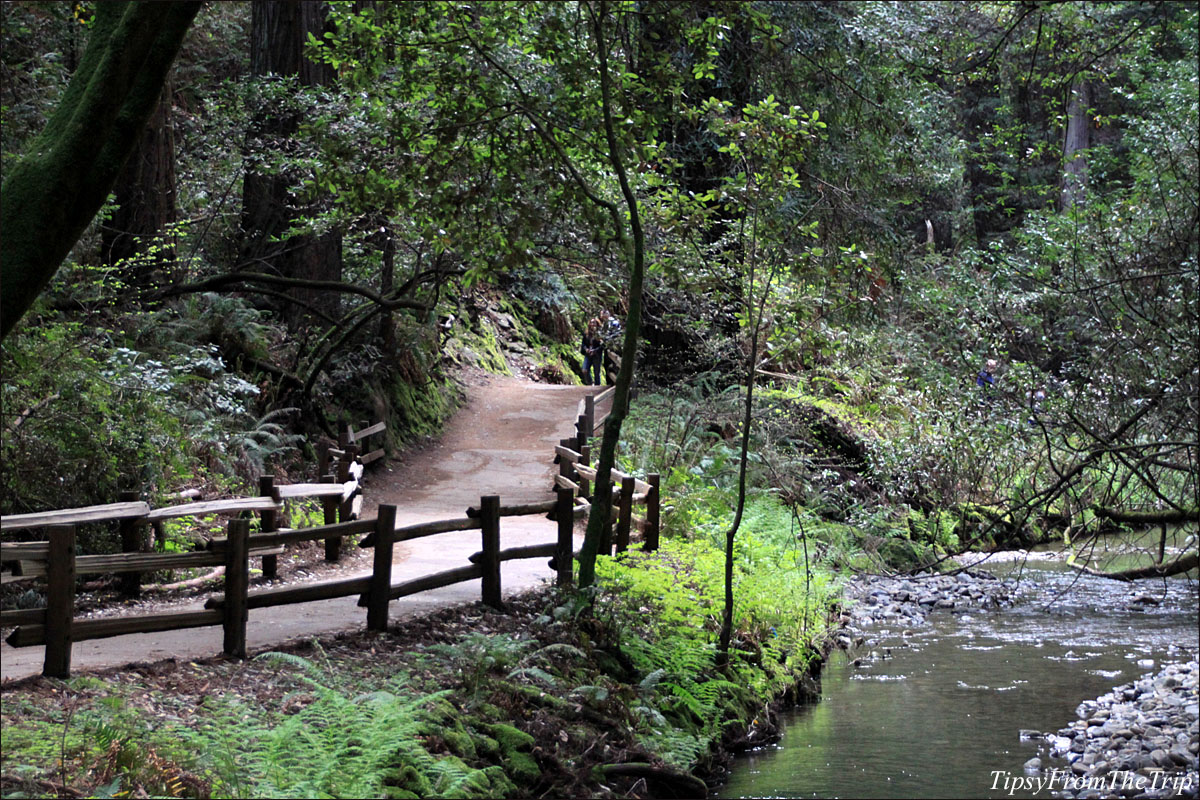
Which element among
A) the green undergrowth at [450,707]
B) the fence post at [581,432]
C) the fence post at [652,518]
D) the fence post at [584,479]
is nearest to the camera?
the green undergrowth at [450,707]

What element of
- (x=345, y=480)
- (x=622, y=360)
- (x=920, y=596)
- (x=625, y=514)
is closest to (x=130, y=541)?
(x=345, y=480)

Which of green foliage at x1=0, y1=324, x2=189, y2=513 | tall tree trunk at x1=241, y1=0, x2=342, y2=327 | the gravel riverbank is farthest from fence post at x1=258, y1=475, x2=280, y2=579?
tall tree trunk at x1=241, y1=0, x2=342, y2=327

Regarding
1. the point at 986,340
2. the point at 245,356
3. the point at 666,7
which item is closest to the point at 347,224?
the point at 245,356

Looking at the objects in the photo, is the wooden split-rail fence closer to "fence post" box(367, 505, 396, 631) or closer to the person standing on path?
"fence post" box(367, 505, 396, 631)

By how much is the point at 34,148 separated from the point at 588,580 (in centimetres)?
597

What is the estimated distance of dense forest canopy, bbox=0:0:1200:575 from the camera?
29.6 feet

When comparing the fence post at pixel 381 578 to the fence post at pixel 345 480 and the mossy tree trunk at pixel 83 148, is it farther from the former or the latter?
the fence post at pixel 345 480

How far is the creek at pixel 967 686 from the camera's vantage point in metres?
8.77

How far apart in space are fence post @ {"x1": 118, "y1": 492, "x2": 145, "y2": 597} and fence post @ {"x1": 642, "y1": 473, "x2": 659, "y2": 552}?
605 centimetres

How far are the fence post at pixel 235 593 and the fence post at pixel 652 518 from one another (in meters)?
6.50

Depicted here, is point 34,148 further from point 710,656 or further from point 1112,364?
point 1112,364

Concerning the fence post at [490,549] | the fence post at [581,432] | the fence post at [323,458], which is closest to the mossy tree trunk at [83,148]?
the fence post at [490,549]

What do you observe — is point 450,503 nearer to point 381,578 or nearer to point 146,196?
point 146,196

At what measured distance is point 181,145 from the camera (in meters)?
19.1
